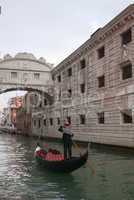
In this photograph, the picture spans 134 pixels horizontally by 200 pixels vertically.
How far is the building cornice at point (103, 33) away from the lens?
56.0 ft

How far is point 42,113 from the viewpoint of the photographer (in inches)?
1475

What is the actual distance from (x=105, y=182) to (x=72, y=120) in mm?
16954

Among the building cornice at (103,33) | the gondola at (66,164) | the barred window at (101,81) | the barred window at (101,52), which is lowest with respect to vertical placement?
the gondola at (66,164)

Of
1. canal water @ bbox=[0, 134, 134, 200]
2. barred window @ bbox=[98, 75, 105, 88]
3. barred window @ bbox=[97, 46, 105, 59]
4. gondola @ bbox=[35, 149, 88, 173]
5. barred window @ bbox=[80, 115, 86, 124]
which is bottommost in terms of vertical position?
canal water @ bbox=[0, 134, 134, 200]

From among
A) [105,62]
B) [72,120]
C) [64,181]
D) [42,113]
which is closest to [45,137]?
[42,113]

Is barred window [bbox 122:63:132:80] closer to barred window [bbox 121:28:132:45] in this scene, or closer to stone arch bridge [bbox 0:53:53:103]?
barred window [bbox 121:28:132:45]

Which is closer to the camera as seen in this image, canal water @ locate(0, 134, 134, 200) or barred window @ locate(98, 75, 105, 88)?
canal water @ locate(0, 134, 134, 200)

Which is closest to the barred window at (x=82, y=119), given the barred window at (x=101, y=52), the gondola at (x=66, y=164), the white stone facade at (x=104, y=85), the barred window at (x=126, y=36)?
the white stone facade at (x=104, y=85)

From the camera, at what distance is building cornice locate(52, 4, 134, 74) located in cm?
1706

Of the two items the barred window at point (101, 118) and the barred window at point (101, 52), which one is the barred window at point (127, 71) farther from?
the barred window at point (101, 118)

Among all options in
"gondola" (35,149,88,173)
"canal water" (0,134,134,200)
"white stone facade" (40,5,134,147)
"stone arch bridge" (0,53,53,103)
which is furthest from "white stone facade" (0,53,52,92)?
"gondola" (35,149,88,173)

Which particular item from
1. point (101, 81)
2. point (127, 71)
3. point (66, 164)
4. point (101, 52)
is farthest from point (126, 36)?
point (66, 164)

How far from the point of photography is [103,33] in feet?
65.6

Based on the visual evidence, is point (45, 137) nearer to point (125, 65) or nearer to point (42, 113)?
point (42, 113)
